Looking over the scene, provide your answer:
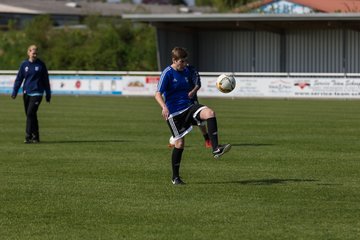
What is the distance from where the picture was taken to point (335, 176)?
14070 millimetres

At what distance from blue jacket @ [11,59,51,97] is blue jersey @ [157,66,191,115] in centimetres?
790

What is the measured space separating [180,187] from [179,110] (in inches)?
47.0

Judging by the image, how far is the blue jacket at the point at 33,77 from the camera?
20812 mm

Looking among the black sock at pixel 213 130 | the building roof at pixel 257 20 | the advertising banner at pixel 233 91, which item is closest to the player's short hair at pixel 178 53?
the black sock at pixel 213 130

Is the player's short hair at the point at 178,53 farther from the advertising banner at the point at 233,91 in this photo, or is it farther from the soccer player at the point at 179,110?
the advertising banner at the point at 233,91

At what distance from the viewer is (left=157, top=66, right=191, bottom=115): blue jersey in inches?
524

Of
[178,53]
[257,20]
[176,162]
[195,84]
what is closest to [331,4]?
[257,20]

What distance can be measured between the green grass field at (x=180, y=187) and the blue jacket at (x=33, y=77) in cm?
118

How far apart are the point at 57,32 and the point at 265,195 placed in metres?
61.6

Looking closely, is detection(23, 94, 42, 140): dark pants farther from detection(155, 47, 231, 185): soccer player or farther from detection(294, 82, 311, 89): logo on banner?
detection(294, 82, 311, 89): logo on banner

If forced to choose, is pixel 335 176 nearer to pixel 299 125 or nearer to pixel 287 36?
pixel 299 125

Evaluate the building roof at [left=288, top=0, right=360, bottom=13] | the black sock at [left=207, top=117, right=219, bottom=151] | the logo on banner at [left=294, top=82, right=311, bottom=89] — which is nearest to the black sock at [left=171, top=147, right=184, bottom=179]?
the black sock at [left=207, top=117, right=219, bottom=151]

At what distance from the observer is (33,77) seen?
2083 cm

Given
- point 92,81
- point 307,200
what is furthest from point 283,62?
point 307,200
